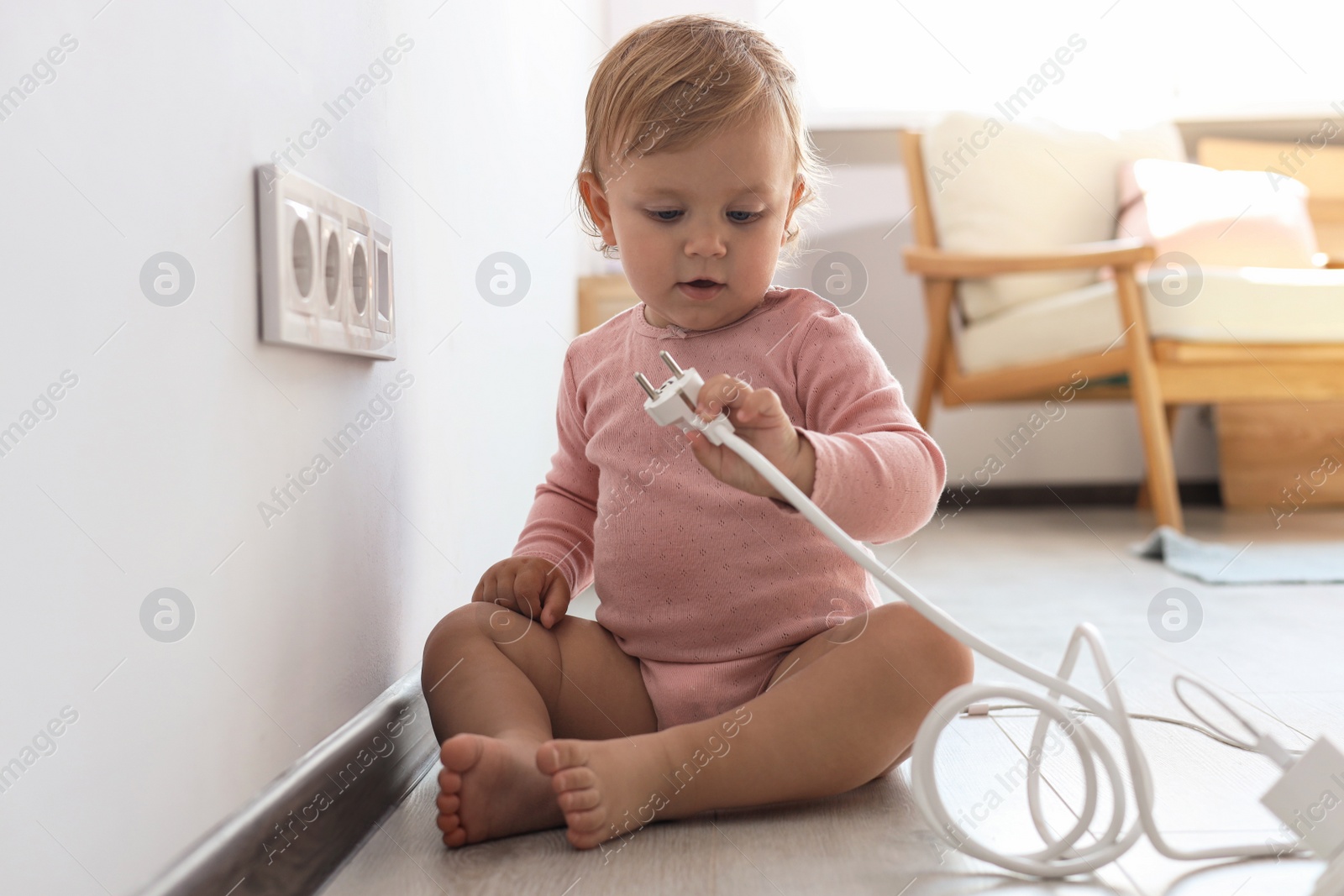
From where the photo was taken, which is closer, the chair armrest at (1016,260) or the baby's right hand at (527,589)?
the baby's right hand at (527,589)

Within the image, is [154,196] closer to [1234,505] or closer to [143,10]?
[143,10]

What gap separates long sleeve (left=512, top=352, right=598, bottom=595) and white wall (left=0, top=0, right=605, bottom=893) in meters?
0.09

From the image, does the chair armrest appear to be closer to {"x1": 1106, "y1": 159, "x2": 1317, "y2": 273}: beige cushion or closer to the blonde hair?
{"x1": 1106, "y1": 159, "x2": 1317, "y2": 273}: beige cushion

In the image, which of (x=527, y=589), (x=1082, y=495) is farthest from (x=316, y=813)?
(x=1082, y=495)

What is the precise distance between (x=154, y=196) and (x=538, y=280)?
3.18 ft

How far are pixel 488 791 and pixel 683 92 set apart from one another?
45cm

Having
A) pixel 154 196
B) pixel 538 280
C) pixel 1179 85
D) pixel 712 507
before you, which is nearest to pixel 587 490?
pixel 712 507

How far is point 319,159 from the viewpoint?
0.63m

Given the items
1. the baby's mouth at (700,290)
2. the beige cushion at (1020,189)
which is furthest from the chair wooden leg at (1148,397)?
the baby's mouth at (700,290)

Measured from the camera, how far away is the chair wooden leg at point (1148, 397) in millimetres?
1957

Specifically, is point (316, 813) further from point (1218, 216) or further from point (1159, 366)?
point (1218, 216)

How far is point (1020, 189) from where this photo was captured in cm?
246

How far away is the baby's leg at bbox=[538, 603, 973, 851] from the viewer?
619 millimetres

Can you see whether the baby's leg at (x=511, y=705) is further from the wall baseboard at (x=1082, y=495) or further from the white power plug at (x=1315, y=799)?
the wall baseboard at (x=1082, y=495)
